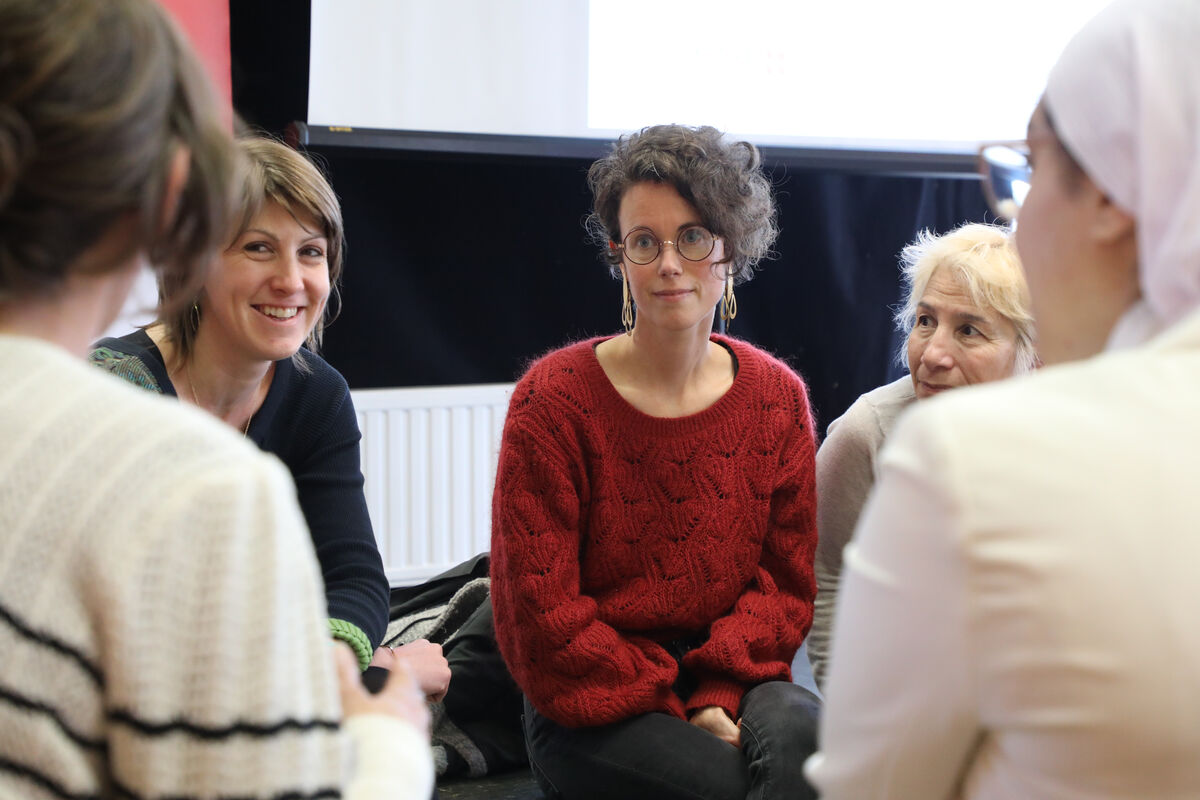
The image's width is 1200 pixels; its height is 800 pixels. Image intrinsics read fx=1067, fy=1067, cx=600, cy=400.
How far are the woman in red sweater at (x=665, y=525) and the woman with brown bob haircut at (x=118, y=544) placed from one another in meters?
1.04

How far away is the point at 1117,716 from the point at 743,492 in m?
1.14

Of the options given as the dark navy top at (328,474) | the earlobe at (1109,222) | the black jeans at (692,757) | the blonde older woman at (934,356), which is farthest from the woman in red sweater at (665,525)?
the earlobe at (1109,222)

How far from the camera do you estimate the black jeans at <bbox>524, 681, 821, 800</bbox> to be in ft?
5.24

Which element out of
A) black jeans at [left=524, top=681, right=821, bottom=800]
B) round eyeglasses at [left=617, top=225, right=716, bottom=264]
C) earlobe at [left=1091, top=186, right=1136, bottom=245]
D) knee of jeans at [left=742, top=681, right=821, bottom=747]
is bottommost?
black jeans at [left=524, top=681, right=821, bottom=800]

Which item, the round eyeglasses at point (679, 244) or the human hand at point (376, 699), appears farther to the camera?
the round eyeglasses at point (679, 244)

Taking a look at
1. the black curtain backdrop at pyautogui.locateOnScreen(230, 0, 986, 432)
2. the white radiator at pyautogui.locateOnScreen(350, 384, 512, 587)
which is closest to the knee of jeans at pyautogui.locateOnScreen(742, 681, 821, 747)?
the white radiator at pyautogui.locateOnScreen(350, 384, 512, 587)

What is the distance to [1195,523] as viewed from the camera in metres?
0.63

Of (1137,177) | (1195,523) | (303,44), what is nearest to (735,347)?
(1137,177)

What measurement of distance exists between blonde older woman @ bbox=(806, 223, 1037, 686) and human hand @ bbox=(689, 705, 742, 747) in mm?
273

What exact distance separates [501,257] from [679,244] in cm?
147

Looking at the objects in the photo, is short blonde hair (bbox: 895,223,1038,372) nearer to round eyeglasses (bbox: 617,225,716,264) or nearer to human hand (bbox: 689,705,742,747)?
round eyeglasses (bbox: 617,225,716,264)

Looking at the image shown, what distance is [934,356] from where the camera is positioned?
73.1 inches

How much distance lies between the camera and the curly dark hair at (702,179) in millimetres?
1800

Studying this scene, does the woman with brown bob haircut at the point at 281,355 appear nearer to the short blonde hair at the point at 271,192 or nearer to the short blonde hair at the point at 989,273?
the short blonde hair at the point at 271,192
